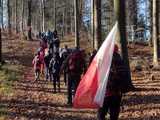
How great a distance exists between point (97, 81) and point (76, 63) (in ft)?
21.4

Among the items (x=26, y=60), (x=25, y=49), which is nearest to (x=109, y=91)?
(x=26, y=60)

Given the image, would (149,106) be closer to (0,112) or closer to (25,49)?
(0,112)

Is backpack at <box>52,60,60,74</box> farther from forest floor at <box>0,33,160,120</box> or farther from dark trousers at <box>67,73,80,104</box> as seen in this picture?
dark trousers at <box>67,73,80,104</box>

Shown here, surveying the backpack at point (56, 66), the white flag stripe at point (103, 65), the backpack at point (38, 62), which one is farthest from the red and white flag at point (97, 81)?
the backpack at point (38, 62)

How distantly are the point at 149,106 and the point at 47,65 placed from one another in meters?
9.88

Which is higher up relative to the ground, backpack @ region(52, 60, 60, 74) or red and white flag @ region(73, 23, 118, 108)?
red and white flag @ region(73, 23, 118, 108)

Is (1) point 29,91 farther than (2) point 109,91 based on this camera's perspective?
Yes

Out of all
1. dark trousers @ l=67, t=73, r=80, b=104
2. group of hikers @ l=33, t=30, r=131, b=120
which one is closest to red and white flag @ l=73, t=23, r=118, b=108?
group of hikers @ l=33, t=30, r=131, b=120

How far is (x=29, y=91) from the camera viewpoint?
2159cm

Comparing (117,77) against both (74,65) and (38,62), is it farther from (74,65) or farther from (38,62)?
(38,62)

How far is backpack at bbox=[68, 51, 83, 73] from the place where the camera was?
53.1 feet

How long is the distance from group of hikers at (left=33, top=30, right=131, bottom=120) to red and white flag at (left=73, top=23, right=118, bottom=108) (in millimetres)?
239

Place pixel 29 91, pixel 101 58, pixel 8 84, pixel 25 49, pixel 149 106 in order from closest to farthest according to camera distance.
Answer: pixel 101 58, pixel 149 106, pixel 29 91, pixel 8 84, pixel 25 49

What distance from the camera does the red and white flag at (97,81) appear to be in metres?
9.80
